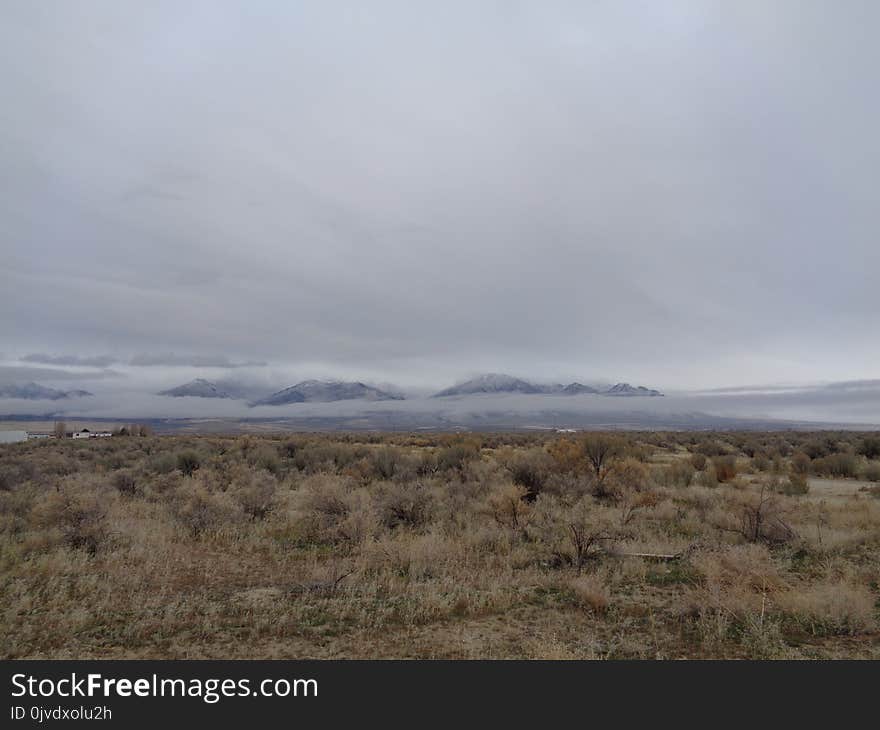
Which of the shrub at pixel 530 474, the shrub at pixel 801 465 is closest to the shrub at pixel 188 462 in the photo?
the shrub at pixel 530 474

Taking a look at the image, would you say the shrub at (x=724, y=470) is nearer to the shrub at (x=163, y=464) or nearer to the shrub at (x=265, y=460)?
the shrub at (x=265, y=460)

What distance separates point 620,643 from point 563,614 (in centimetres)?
122

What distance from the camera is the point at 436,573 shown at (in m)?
9.98

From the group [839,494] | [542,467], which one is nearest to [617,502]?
[542,467]

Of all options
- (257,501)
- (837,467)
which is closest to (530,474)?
(257,501)

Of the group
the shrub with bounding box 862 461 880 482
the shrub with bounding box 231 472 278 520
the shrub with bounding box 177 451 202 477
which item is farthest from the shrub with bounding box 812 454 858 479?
the shrub with bounding box 177 451 202 477

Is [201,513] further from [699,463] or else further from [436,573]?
[699,463]

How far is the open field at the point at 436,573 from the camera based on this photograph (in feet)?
23.5

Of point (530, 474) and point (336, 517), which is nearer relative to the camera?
point (336, 517)

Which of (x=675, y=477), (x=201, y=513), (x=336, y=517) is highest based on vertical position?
(x=201, y=513)

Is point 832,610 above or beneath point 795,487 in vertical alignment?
above

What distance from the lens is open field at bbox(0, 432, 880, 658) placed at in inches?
282

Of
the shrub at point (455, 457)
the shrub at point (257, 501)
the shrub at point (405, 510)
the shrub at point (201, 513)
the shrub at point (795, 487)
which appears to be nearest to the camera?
the shrub at point (201, 513)

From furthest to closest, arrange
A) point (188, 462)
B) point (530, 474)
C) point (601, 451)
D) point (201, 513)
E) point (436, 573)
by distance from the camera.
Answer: point (188, 462), point (601, 451), point (530, 474), point (201, 513), point (436, 573)
